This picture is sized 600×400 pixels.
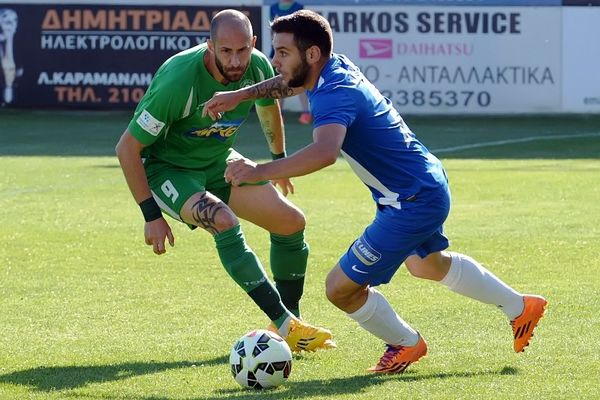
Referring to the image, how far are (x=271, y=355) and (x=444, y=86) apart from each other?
55.7 ft

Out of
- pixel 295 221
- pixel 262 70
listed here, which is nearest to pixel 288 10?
pixel 262 70

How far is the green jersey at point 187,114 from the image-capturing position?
7344 millimetres

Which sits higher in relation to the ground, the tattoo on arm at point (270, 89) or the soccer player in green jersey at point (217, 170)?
the tattoo on arm at point (270, 89)

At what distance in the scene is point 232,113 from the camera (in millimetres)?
7797

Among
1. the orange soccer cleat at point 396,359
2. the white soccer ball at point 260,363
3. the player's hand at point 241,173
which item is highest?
the player's hand at point 241,173

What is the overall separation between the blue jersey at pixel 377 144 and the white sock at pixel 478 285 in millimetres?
567

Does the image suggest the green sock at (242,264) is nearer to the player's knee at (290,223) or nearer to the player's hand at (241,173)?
the player's knee at (290,223)

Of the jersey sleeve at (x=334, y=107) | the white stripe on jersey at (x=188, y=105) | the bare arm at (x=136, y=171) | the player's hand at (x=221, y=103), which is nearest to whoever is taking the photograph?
the jersey sleeve at (x=334, y=107)

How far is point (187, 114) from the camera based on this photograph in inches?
299

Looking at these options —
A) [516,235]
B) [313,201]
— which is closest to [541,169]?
[313,201]

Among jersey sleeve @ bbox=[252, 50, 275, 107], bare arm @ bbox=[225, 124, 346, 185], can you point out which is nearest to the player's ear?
bare arm @ bbox=[225, 124, 346, 185]

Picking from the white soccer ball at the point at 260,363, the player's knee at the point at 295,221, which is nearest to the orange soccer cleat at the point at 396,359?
the white soccer ball at the point at 260,363

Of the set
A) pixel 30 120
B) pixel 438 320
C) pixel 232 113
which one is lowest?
pixel 30 120

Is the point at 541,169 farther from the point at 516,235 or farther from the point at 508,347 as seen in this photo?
the point at 508,347
